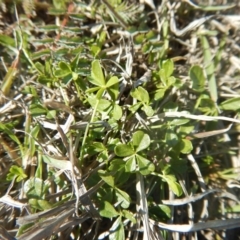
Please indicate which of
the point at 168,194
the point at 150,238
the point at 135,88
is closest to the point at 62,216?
the point at 150,238

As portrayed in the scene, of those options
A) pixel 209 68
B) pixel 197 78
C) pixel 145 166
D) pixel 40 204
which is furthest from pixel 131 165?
pixel 209 68

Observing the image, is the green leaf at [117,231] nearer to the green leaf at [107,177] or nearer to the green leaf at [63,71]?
the green leaf at [107,177]

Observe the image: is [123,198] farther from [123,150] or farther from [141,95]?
[141,95]

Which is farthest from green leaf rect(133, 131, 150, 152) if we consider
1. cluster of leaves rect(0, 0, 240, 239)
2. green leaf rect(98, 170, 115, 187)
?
green leaf rect(98, 170, 115, 187)

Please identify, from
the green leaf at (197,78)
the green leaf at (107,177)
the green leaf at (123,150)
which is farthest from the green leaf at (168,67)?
the green leaf at (107,177)

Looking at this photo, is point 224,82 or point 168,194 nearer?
point 168,194

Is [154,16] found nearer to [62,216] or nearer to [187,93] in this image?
[187,93]
